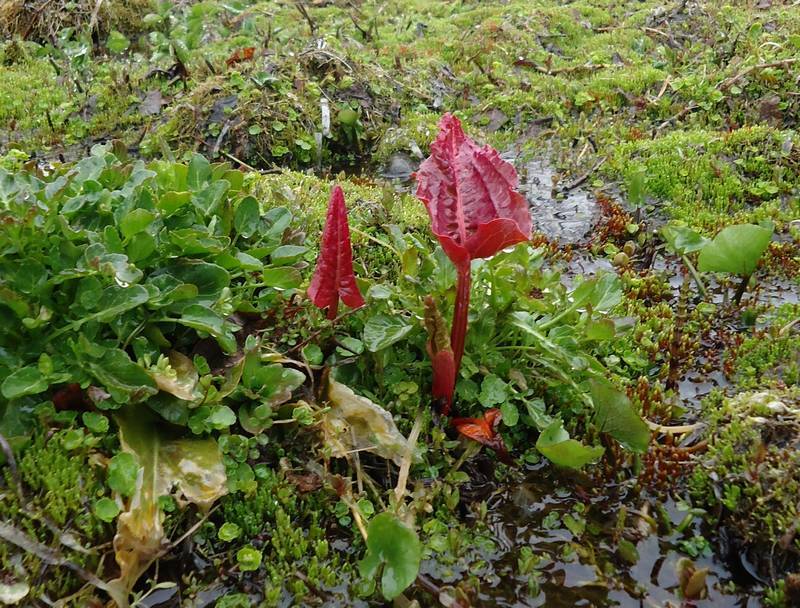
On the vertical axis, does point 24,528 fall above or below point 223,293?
below

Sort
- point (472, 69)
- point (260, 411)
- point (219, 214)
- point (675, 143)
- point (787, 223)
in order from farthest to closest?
point (472, 69), point (675, 143), point (787, 223), point (219, 214), point (260, 411)

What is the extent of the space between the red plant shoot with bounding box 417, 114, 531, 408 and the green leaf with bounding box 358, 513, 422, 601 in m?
1.05

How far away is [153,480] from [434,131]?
5.74m

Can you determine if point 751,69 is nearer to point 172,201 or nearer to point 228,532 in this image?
point 172,201

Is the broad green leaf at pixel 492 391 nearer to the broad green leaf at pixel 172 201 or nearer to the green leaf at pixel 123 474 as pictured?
the green leaf at pixel 123 474

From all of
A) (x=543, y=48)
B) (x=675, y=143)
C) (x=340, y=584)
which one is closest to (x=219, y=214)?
(x=340, y=584)

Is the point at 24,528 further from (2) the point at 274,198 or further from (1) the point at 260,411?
(2) the point at 274,198

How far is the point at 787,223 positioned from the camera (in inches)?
200

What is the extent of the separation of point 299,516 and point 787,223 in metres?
4.28

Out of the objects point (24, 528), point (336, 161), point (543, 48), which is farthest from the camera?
point (543, 48)

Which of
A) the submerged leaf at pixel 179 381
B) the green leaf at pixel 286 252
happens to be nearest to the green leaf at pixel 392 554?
the submerged leaf at pixel 179 381

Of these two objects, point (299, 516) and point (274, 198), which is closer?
point (299, 516)

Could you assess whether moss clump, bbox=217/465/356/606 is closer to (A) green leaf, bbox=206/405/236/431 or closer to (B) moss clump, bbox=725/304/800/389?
(A) green leaf, bbox=206/405/236/431

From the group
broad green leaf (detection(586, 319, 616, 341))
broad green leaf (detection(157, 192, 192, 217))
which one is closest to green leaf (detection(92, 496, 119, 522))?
broad green leaf (detection(157, 192, 192, 217))
